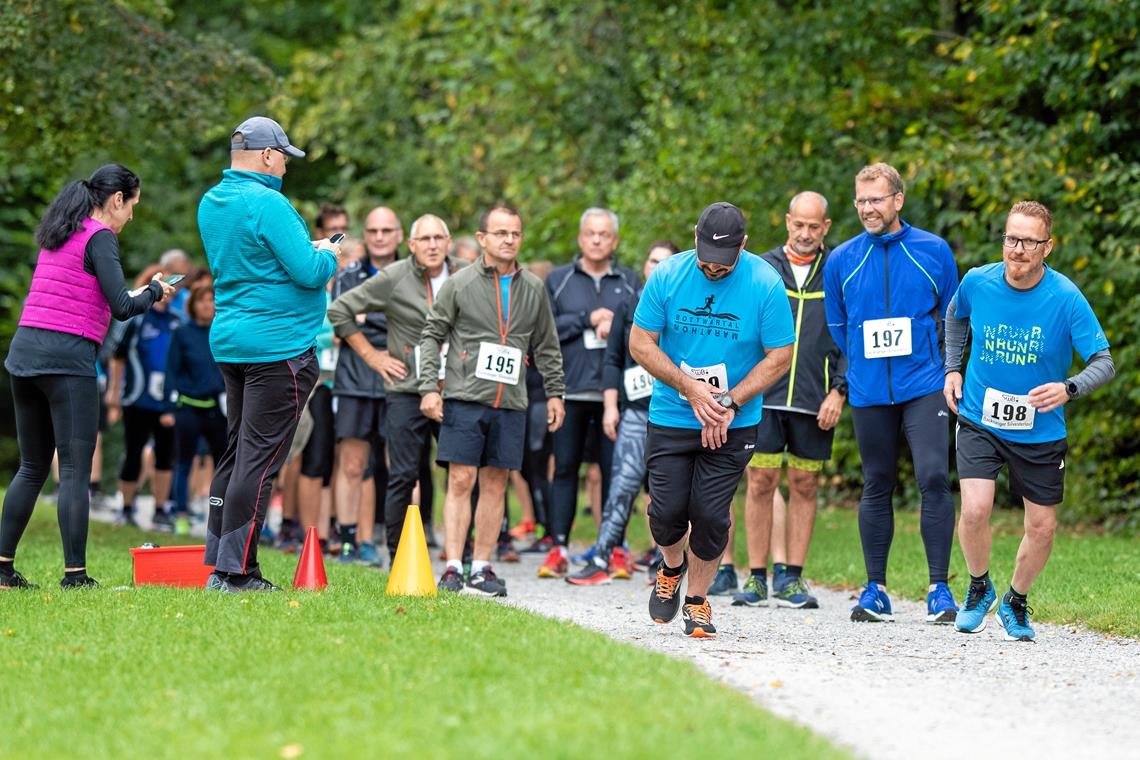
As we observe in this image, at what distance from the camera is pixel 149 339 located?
587 inches

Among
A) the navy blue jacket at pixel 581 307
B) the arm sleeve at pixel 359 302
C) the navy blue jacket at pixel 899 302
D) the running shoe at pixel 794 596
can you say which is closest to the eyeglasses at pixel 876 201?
the navy blue jacket at pixel 899 302

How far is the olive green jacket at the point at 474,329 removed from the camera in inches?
384

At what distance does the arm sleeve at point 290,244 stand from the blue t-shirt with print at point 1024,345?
3.39m

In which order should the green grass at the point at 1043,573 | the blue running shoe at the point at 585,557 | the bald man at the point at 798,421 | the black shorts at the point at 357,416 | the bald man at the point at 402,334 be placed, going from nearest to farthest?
the green grass at the point at 1043,573 → the bald man at the point at 798,421 → the bald man at the point at 402,334 → the blue running shoe at the point at 585,557 → the black shorts at the point at 357,416

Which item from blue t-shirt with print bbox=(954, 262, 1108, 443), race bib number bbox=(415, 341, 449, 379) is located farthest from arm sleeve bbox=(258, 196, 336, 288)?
blue t-shirt with print bbox=(954, 262, 1108, 443)

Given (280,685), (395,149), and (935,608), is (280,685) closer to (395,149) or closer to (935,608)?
(935,608)

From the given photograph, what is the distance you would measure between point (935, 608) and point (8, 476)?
25.5 metres

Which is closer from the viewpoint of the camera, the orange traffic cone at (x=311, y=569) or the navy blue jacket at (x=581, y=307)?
the orange traffic cone at (x=311, y=569)

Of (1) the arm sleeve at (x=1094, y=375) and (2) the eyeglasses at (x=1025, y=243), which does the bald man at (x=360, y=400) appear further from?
(1) the arm sleeve at (x=1094, y=375)

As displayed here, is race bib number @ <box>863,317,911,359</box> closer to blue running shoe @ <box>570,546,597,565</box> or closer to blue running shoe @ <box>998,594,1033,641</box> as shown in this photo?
blue running shoe @ <box>998,594,1033,641</box>

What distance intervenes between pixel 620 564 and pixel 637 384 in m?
1.33

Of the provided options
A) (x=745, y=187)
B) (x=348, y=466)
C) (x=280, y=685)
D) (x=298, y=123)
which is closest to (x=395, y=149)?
(x=298, y=123)

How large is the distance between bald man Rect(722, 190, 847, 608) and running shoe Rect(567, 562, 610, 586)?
1.37 m

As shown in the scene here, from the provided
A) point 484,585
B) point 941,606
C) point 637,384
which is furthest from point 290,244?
point 941,606
